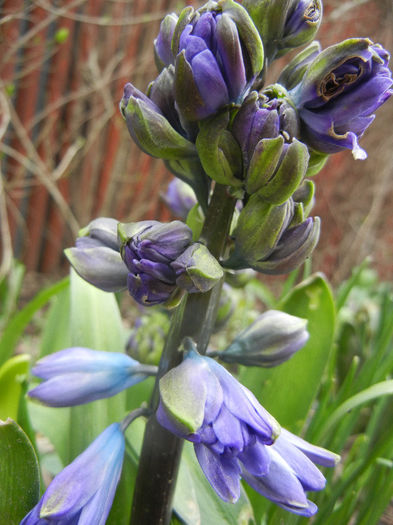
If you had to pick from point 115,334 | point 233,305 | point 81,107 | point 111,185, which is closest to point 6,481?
point 115,334

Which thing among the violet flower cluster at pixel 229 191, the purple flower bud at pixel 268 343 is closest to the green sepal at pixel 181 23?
the violet flower cluster at pixel 229 191

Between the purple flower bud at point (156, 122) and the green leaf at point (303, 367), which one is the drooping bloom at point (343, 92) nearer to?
the purple flower bud at point (156, 122)

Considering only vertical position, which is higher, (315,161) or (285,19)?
(285,19)

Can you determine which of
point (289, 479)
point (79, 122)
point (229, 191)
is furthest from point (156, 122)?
point (79, 122)

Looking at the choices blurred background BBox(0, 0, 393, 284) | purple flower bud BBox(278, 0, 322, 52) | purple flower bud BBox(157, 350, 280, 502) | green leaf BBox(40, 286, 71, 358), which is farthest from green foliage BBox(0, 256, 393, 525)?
blurred background BBox(0, 0, 393, 284)

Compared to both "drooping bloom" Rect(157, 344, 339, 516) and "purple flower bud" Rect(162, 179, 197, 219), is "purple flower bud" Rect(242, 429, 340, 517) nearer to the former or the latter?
"drooping bloom" Rect(157, 344, 339, 516)

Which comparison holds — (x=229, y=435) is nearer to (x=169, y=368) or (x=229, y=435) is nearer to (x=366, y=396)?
(x=169, y=368)
